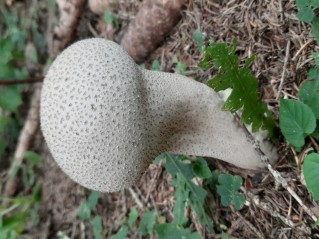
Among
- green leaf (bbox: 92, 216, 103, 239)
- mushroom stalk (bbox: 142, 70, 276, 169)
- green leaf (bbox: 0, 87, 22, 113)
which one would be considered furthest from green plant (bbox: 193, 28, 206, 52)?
green leaf (bbox: 0, 87, 22, 113)

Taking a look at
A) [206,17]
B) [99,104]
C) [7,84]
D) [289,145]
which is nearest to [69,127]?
[99,104]

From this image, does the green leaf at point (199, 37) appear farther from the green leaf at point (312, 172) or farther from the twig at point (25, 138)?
the twig at point (25, 138)

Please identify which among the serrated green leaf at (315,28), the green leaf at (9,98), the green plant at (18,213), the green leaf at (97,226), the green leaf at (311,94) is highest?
the serrated green leaf at (315,28)

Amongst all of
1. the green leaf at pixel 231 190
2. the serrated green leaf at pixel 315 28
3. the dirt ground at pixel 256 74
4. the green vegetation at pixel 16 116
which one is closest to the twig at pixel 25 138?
the green vegetation at pixel 16 116

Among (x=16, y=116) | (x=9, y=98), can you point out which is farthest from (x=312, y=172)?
(x=16, y=116)

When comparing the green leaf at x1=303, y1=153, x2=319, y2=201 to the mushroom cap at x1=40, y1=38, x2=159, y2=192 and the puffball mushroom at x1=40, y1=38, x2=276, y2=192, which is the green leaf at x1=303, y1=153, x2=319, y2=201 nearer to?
the puffball mushroom at x1=40, y1=38, x2=276, y2=192
